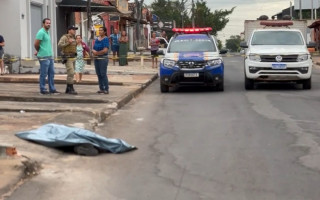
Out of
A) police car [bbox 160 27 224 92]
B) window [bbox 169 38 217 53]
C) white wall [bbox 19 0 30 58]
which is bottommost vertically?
police car [bbox 160 27 224 92]

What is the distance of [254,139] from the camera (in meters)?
9.78

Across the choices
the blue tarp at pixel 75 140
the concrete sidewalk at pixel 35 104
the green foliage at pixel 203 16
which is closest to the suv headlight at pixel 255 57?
the concrete sidewalk at pixel 35 104

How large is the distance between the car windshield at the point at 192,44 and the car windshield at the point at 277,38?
1404mm

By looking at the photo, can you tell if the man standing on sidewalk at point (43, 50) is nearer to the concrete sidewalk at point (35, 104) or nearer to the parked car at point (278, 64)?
the concrete sidewalk at point (35, 104)

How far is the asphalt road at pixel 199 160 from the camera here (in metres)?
6.71

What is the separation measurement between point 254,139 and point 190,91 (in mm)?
8505

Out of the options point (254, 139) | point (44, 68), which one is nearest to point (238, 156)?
point (254, 139)

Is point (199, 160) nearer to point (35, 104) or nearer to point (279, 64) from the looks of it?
point (35, 104)

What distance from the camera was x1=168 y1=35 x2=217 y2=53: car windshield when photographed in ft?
59.5

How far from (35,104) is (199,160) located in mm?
6169

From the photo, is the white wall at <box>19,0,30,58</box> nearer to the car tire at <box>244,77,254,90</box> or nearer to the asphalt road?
the car tire at <box>244,77,254,90</box>

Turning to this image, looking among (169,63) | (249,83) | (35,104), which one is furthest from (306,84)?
(35,104)

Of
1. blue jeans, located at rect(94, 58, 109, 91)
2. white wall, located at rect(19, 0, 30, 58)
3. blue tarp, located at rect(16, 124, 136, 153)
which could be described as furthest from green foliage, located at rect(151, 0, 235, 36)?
blue tarp, located at rect(16, 124, 136, 153)

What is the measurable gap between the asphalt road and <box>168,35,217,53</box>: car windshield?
179 inches
